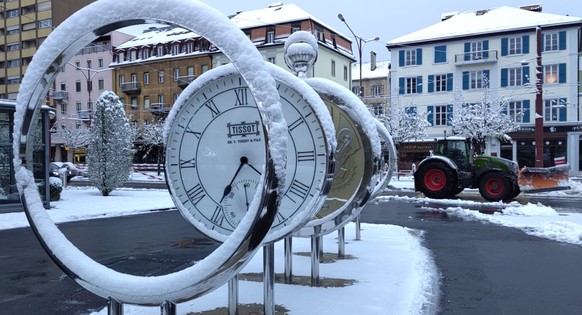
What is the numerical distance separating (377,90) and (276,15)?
66.1ft

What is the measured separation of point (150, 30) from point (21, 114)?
0.97 m

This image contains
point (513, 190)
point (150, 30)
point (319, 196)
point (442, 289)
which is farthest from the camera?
point (513, 190)

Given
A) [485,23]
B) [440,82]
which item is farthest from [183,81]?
[485,23]

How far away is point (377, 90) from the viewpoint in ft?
197

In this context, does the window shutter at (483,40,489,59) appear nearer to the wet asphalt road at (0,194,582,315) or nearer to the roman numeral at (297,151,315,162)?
the wet asphalt road at (0,194,582,315)

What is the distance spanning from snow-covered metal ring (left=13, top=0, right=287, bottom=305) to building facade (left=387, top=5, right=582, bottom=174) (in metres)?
39.8

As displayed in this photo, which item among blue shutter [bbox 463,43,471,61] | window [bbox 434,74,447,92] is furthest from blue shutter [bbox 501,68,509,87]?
window [bbox 434,74,447,92]

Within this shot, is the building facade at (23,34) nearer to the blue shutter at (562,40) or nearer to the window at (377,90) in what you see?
the window at (377,90)

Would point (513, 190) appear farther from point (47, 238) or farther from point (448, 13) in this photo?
point (448, 13)

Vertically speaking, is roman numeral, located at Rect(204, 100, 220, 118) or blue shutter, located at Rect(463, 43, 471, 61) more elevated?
blue shutter, located at Rect(463, 43, 471, 61)

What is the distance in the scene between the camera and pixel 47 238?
9.41 ft

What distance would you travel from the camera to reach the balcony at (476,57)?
41.2 meters

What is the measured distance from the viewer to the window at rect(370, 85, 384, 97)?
59625 millimetres

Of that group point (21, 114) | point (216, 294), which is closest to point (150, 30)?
point (21, 114)
